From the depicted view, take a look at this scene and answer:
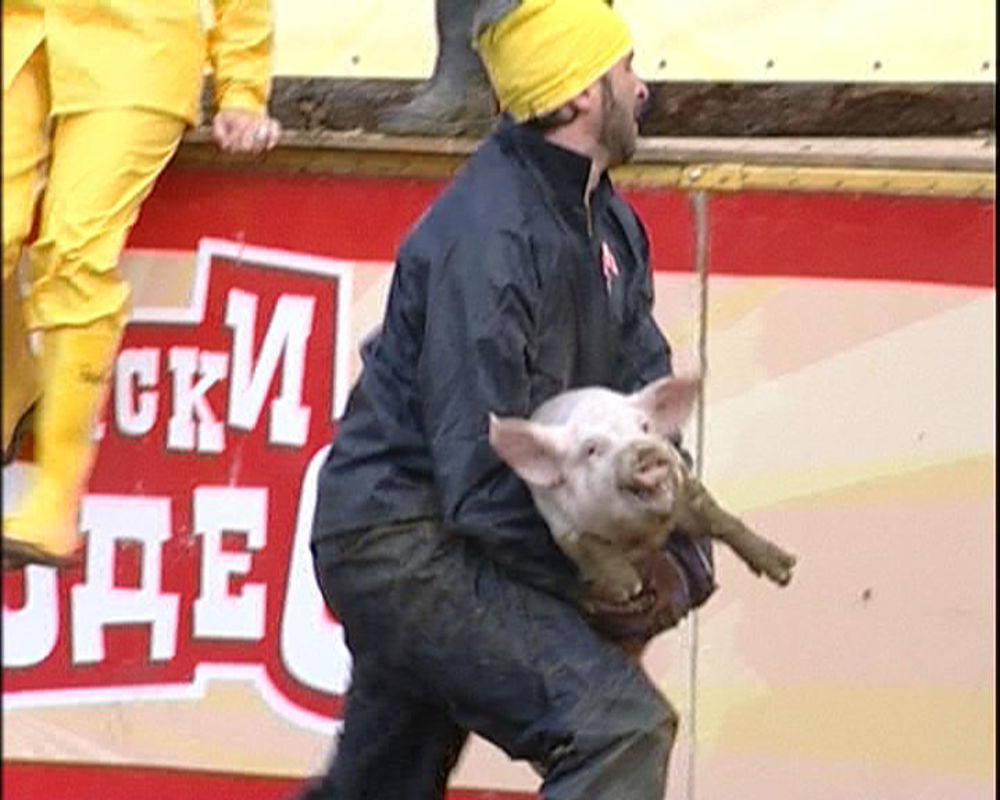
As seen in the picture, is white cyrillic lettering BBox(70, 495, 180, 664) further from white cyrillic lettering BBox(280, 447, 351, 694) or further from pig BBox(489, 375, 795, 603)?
pig BBox(489, 375, 795, 603)

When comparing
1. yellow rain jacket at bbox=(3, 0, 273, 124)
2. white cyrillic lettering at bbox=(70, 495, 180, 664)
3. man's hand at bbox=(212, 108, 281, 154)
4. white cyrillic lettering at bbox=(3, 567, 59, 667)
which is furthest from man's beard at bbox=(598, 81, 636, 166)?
white cyrillic lettering at bbox=(3, 567, 59, 667)

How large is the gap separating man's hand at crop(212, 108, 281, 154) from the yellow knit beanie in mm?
1088

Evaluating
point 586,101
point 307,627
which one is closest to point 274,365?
point 307,627

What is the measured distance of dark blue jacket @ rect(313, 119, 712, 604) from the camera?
185 inches

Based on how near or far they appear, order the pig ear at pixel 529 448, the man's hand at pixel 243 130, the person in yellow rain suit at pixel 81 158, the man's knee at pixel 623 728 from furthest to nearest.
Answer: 1. the man's hand at pixel 243 130
2. the person in yellow rain suit at pixel 81 158
3. the man's knee at pixel 623 728
4. the pig ear at pixel 529 448

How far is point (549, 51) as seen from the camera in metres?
4.99

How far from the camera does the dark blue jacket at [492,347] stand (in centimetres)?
471

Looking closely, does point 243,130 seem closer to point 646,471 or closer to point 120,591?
point 120,591

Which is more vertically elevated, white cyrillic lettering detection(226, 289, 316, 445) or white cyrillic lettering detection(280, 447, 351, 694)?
white cyrillic lettering detection(226, 289, 316, 445)

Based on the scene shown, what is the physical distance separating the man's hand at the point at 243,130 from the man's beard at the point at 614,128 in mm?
1266

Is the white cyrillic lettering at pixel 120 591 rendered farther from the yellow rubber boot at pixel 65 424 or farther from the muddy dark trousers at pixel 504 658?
the muddy dark trousers at pixel 504 658

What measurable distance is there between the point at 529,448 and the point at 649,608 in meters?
0.49

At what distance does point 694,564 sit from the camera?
5074 mm

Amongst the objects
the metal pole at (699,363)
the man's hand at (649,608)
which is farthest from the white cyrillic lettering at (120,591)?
the man's hand at (649,608)
